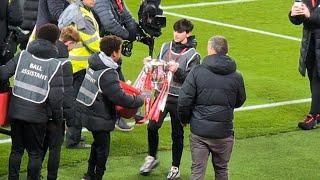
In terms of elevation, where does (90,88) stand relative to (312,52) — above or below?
above

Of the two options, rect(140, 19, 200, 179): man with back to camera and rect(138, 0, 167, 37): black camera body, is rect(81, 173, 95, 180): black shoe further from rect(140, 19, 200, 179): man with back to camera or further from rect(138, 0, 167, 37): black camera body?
rect(138, 0, 167, 37): black camera body

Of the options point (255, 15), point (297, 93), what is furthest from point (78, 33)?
point (255, 15)

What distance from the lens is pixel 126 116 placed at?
30.5 feet

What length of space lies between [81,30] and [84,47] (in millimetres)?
255

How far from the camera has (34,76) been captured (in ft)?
28.5

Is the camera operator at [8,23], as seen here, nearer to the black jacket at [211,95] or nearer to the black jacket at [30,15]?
the black jacket at [30,15]

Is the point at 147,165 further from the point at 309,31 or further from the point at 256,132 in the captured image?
the point at 309,31

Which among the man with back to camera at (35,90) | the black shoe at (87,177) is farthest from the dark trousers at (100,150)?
the man with back to camera at (35,90)

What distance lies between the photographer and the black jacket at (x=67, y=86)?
29.3 ft

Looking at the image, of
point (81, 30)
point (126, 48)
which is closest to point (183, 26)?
point (81, 30)

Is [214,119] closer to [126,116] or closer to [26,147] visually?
[126,116]

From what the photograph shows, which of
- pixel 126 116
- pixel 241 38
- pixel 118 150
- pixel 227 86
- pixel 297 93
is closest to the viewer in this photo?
pixel 227 86

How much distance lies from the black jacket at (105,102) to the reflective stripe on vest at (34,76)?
1.67 feet

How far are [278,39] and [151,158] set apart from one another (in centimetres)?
820
